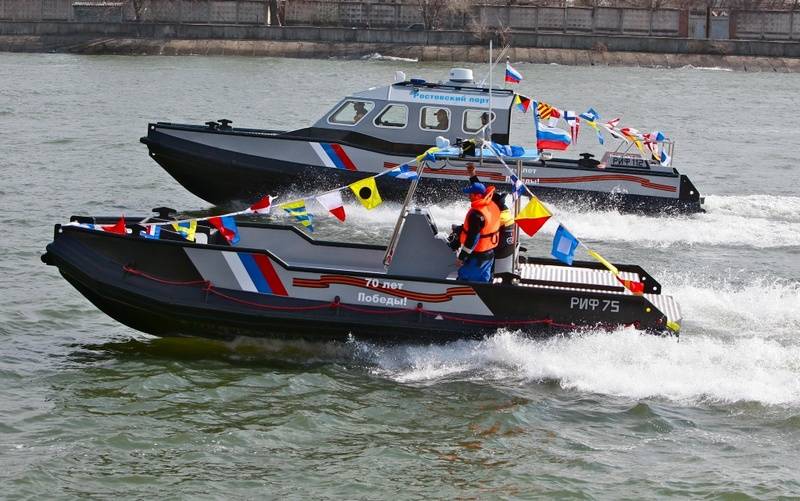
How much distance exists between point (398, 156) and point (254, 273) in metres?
7.69

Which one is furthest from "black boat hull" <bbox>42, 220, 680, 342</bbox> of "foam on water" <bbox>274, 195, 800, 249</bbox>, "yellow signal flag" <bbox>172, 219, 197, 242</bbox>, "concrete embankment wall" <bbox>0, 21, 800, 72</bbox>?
"concrete embankment wall" <bbox>0, 21, 800, 72</bbox>

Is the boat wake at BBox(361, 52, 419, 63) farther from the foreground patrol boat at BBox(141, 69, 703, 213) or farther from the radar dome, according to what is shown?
the foreground patrol boat at BBox(141, 69, 703, 213)

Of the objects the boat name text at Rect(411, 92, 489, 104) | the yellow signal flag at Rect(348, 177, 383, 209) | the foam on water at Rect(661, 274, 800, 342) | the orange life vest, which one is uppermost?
the boat name text at Rect(411, 92, 489, 104)

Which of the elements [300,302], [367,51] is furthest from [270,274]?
[367,51]

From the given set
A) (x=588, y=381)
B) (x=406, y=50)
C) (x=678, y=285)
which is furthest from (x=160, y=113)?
(x=406, y=50)

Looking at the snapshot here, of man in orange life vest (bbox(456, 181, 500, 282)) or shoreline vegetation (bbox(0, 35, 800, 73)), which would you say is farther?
shoreline vegetation (bbox(0, 35, 800, 73))

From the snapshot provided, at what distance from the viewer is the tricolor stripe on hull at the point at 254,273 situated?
12.7 metres

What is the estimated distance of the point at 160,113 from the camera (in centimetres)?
3559

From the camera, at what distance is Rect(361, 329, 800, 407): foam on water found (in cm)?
1226

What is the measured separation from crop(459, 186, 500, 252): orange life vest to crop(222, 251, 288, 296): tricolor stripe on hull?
2.03 metres

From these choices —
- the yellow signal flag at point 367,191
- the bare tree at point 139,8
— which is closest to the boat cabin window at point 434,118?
the yellow signal flag at point 367,191

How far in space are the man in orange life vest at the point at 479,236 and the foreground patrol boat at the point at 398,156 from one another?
727cm

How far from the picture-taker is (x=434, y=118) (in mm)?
20203

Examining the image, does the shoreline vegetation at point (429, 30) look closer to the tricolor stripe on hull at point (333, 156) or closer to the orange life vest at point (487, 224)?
the tricolor stripe on hull at point (333, 156)
